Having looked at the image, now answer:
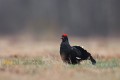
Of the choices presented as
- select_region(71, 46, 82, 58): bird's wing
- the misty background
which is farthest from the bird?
the misty background

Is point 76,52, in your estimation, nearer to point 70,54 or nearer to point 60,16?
point 70,54

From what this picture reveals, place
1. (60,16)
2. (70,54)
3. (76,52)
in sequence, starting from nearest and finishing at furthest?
(70,54), (76,52), (60,16)

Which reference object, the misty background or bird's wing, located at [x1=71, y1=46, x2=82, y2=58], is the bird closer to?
bird's wing, located at [x1=71, y1=46, x2=82, y2=58]

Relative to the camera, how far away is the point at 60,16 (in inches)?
2007

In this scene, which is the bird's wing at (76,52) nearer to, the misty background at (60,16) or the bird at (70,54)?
the bird at (70,54)

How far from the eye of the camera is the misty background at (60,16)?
4681cm

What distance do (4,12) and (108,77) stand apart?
123 feet

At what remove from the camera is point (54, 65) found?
594 inches

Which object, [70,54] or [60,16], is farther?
[60,16]

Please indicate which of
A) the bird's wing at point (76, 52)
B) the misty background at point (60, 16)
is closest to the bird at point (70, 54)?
the bird's wing at point (76, 52)

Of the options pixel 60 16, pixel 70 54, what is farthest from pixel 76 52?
pixel 60 16

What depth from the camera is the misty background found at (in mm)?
46812

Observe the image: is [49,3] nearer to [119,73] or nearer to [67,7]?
[67,7]

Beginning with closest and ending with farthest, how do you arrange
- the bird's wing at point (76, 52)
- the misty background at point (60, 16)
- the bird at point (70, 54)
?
the bird at point (70, 54) → the bird's wing at point (76, 52) → the misty background at point (60, 16)
